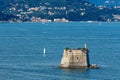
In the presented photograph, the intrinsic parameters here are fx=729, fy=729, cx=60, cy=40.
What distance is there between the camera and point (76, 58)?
6806 centimetres

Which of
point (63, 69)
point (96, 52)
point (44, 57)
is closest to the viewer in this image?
point (63, 69)

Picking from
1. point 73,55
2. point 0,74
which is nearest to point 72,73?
point 73,55

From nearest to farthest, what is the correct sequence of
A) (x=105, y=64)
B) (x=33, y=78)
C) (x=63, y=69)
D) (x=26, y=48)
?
1. (x=33, y=78)
2. (x=63, y=69)
3. (x=105, y=64)
4. (x=26, y=48)

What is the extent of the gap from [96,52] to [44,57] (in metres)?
10.9

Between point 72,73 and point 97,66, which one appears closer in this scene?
point 72,73

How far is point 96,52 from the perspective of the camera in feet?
305

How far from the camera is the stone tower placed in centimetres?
6806

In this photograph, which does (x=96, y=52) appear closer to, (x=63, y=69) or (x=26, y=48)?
(x=26, y=48)

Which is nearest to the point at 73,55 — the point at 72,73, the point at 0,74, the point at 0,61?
the point at 72,73

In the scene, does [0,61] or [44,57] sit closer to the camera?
[0,61]

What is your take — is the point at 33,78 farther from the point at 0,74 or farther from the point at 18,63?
the point at 18,63

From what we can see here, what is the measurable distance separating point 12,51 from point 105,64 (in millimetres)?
20360

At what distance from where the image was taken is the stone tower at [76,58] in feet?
223

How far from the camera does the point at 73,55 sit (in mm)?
68000
